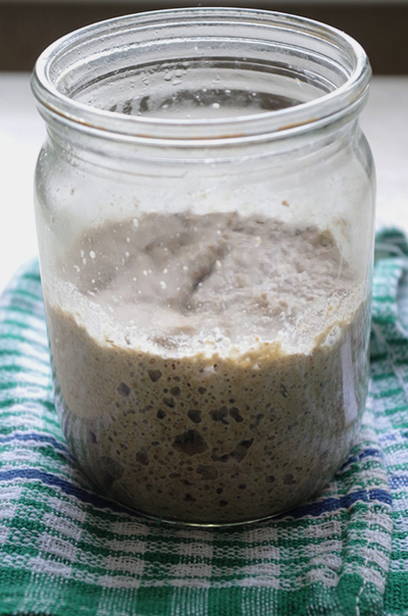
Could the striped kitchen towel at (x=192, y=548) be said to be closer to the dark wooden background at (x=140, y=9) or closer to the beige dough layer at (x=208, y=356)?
the beige dough layer at (x=208, y=356)

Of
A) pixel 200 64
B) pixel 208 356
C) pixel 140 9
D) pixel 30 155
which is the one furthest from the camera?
pixel 140 9

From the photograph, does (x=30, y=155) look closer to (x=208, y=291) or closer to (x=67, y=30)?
(x=67, y=30)

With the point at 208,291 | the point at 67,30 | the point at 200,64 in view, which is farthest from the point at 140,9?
the point at 208,291

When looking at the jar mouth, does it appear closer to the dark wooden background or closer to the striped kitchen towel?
the striped kitchen towel

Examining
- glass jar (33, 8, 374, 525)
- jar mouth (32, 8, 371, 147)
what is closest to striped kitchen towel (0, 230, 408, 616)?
glass jar (33, 8, 374, 525)

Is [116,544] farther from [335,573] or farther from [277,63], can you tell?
[277,63]

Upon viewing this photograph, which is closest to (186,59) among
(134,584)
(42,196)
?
(42,196)

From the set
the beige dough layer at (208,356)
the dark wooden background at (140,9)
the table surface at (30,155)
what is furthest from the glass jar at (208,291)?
the dark wooden background at (140,9)
